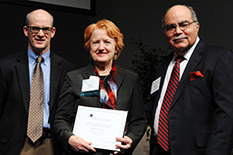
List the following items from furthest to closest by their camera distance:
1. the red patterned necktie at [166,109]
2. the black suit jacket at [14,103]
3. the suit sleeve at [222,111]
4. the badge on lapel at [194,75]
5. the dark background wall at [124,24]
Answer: the dark background wall at [124,24] → the black suit jacket at [14,103] → the red patterned necktie at [166,109] → the badge on lapel at [194,75] → the suit sleeve at [222,111]

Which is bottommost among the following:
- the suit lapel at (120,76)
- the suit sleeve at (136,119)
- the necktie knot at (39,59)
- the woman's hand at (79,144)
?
the woman's hand at (79,144)

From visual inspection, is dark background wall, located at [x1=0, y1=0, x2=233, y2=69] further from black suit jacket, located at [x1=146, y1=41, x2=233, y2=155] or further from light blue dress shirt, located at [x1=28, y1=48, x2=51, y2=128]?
light blue dress shirt, located at [x1=28, y1=48, x2=51, y2=128]

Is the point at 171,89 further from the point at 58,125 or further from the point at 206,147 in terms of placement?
the point at 58,125

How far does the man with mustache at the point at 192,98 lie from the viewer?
2.20 metres

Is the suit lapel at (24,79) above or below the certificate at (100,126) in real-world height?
above

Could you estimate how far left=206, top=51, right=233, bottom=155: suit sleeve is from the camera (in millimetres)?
2174

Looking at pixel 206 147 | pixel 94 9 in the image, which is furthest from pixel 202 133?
pixel 94 9

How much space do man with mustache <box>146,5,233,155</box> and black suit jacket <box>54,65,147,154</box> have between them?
7.8 inches

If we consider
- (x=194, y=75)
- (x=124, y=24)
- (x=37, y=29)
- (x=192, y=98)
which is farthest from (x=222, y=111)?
(x=124, y=24)

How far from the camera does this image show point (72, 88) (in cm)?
241

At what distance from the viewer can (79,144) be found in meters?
2.21

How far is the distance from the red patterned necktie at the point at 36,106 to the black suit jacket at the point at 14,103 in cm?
4

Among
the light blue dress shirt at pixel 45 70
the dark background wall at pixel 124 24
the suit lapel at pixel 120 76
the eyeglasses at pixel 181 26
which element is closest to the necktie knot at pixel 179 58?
the eyeglasses at pixel 181 26

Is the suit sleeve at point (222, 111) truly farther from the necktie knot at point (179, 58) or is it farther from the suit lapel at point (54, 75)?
the suit lapel at point (54, 75)
